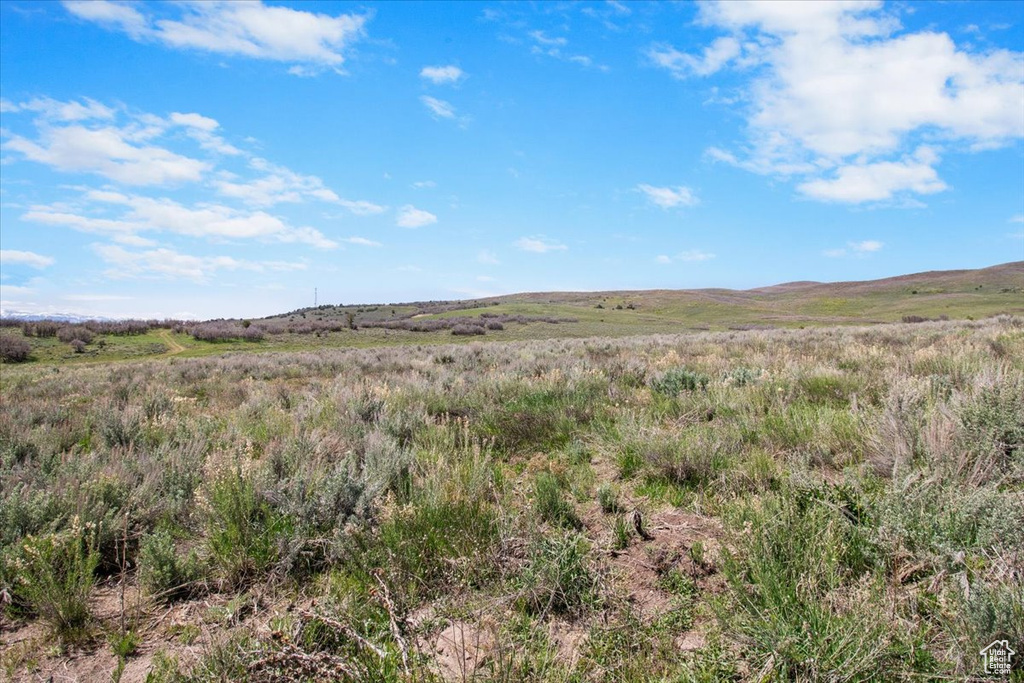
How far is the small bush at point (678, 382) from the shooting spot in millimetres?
7420

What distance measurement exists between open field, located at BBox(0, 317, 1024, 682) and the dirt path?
30424mm

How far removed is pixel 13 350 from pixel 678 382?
34.7 m

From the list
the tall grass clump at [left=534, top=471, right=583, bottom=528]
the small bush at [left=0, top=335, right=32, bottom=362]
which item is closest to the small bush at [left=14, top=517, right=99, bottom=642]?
the tall grass clump at [left=534, top=471, right=583, bottom=528]

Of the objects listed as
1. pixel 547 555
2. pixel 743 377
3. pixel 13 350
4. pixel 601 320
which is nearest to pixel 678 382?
pixel 743 377

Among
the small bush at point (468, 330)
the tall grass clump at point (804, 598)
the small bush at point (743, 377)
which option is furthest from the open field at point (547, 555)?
the small bush at point (468, 330)

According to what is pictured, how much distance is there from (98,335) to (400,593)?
42140 mm

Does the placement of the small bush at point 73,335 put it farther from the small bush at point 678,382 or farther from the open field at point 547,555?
the small bush at point 678,382

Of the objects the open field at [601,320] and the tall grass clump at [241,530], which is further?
the open field at [601,320]

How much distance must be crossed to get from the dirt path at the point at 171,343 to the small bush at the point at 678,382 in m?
32.1

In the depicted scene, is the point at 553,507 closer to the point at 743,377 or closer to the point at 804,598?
the point at 804,598

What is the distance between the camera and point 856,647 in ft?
6.32

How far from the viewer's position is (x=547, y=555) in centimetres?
281

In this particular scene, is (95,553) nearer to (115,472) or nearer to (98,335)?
(115,472)

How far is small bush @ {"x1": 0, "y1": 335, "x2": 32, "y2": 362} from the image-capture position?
2573cm
